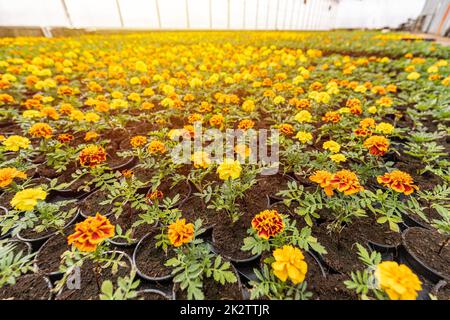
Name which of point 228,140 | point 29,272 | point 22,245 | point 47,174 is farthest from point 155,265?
point 47,174

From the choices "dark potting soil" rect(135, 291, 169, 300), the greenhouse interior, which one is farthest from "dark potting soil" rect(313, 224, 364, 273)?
"dark potting soil" rect(135, 291, 169, 300)

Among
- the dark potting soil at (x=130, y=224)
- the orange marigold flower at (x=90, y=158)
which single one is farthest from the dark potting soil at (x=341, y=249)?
the orange marigold flower at (x=90, y=158)

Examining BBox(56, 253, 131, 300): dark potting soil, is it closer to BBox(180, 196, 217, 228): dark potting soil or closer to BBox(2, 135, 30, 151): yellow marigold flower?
BBox(180, 196, 217, 228): dark potting soil

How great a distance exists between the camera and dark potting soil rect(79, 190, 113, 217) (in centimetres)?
172

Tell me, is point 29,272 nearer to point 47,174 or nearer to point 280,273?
point 47,174

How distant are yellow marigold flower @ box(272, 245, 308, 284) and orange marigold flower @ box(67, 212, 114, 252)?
2.60ft

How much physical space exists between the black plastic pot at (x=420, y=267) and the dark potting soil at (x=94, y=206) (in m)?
2.11

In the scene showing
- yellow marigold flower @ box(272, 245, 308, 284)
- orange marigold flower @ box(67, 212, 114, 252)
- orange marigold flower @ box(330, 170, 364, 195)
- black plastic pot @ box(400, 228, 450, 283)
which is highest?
orange marigold flower @ box(330, 170, 364, 195)

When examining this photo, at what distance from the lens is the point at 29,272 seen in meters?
1.34

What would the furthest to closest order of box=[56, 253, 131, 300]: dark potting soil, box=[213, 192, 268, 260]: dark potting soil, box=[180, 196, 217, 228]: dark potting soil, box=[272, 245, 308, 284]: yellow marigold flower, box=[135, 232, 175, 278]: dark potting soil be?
box=[180, 196, 217, 228]: dark potting soil, box=[213, 192, 268, 260]: dark potting soil, box=[135, 232, 175, 278]: dark potting soil, box=[56, 253, 131, 300]: dark potting soil, box=[272, 245, 308, 284]: yellow marigold flower

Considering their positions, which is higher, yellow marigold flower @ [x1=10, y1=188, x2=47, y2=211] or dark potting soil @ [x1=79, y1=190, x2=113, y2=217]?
yellow marigold flower @ [x1=10, y1=188, x2=47, y2=211]

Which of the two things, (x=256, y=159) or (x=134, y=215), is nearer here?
(x=134, y=215)

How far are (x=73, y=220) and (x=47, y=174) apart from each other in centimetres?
75
